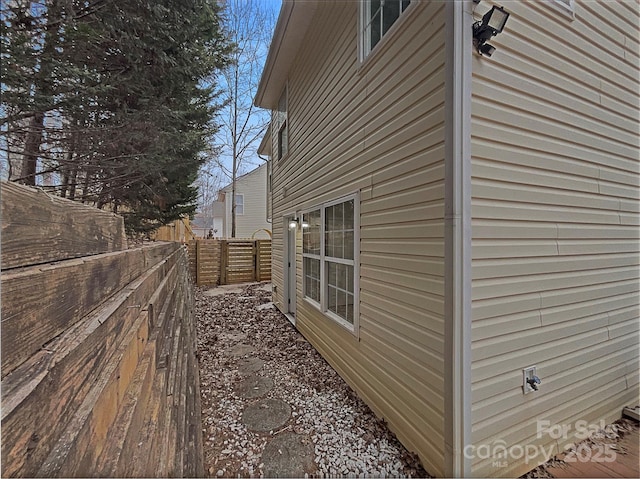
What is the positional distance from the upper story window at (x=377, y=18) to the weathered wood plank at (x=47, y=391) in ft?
10.3

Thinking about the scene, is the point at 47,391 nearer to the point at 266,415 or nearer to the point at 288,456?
the point at 288,456

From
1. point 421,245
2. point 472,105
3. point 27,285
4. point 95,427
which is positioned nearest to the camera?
point 27,285

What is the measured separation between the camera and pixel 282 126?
6.75 meters

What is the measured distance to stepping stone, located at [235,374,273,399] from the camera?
3260mm

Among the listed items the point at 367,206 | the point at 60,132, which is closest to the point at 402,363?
the point at 367,206

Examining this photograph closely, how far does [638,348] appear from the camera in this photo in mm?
2941

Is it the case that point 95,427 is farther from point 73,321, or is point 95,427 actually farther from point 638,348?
point 638,348

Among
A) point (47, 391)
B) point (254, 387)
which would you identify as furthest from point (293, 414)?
point (47, 391)

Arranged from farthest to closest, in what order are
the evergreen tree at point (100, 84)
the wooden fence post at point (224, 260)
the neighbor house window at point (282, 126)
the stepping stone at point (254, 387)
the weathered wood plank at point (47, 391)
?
1. the wooden fence post at point (224, 260)
2. the neighbor house window at point (282, 126)
3. the stepping stone at point (254, 387)
4. the evergreen tree at point (100, 84)
5. the weathered wood plank at point (47, 391)

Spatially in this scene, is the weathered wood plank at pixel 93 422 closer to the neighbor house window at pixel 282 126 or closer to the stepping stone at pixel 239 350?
the stepping stone at pixel 239 350

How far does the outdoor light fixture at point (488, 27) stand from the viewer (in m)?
1.89

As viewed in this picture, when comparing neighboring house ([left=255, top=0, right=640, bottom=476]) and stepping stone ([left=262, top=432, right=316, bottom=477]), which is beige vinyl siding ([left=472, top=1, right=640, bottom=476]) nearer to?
neighboring house ([left=255, top=0, right=640, bottom=476])

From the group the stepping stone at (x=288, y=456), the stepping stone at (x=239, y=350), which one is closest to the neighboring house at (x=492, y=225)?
the stepping stone at (x=288, y=456)

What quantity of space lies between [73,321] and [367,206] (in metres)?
2.55
